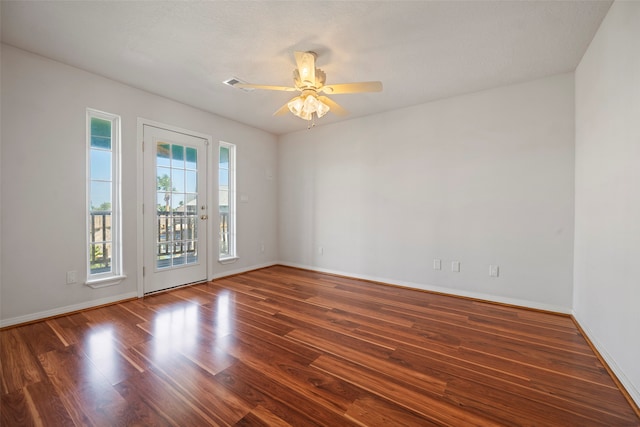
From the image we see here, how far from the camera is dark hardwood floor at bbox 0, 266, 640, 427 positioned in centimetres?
142

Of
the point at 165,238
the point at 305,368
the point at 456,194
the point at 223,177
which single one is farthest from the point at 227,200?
the point at 456,194

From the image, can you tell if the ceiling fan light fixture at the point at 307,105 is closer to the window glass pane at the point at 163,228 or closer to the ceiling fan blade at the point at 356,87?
the ceiling fan blade at the point at 356,87

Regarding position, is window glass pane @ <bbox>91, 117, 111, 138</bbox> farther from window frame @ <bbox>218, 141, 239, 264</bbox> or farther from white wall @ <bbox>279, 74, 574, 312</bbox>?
white wall @ <bbox>279, 74, 574, 312</bbox>

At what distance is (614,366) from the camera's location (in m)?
1.77

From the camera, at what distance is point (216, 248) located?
4.14 m

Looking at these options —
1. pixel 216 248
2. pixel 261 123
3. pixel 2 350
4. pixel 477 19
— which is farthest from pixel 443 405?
pixel 261 123

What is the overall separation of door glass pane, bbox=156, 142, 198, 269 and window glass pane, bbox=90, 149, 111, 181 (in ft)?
1.68

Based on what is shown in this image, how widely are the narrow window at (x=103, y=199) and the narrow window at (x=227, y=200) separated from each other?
4.69 feet

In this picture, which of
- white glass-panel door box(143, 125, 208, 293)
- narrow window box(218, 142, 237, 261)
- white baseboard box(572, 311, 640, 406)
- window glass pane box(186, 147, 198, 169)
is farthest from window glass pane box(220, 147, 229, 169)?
white baseboard box(572, 311, 640, 406)

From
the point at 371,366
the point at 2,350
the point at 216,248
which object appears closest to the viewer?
the point at 371,366

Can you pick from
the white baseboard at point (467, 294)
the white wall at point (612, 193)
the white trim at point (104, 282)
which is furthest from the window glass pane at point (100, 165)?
the white wall at point (612, 193)

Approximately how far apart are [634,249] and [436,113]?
2545mm

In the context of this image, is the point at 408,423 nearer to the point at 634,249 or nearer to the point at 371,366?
the point at 371,366

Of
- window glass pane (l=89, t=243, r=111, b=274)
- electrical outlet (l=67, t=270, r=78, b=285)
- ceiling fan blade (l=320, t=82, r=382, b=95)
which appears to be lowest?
electrical outlet (l=67, t=270, r=78, b=285)
